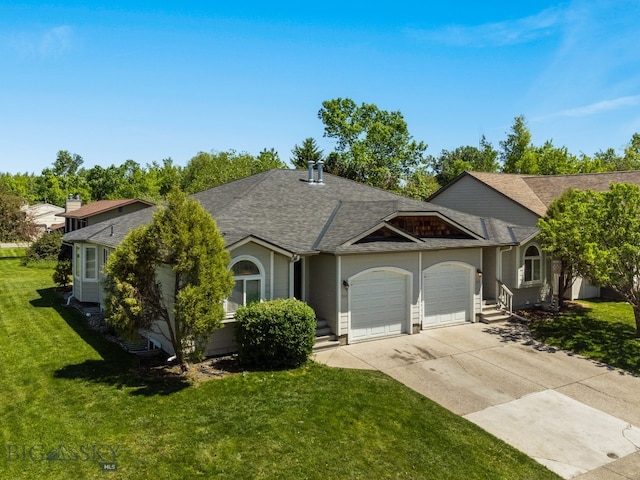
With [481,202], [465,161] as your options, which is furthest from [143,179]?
[465,161]

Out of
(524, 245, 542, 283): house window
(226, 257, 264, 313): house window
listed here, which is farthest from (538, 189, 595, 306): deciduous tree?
(226, 257, 264, 313): house window

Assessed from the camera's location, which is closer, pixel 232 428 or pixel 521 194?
pixel 232 428

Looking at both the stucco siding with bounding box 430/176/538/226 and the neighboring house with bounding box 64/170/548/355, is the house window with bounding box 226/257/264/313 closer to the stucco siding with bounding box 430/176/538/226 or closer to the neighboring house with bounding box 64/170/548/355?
the neighboring house with bounding box 64/170/548/355

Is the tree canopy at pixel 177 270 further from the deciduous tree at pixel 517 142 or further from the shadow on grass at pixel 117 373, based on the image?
the deciduous tree at pixel 517 142

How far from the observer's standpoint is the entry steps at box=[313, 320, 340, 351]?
1290 centimetres

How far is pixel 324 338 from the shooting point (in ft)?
43.1

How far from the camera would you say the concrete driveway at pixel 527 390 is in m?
7.83

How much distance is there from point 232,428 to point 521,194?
2104cm

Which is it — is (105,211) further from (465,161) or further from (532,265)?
(465,161)

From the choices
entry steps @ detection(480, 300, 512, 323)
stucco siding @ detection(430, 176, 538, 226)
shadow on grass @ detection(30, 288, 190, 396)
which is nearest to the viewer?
shadow on grass @ detection(30, 288, 190, 396)

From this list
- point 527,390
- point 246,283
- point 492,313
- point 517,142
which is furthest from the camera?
point 517,142

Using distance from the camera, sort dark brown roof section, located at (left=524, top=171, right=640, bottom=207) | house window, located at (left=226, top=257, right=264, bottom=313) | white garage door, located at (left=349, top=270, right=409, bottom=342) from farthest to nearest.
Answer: dark brown roof section, located at (left=524, top=171, right=640, bottom=207)
white garage door, located at (left=349, top=270, right=409, bottom=342)
house window, located at (left=226, top=257, right=264, bottom=313)

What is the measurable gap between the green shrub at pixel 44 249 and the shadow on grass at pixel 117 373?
24.8m

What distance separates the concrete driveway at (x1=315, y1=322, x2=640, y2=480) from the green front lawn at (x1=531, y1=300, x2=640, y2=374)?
0.75 metres
